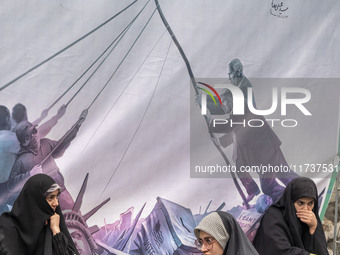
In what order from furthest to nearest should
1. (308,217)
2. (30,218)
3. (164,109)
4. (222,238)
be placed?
(164,109), (308,217), (30,218), (222,238)

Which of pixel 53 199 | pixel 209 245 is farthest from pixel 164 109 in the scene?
pixel 209 245

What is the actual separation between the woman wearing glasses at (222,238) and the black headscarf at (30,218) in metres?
0.93

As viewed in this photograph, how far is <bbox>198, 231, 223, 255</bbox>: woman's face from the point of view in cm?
241

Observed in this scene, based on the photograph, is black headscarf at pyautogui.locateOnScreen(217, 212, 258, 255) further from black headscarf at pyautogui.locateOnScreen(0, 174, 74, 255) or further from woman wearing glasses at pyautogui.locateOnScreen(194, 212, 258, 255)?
black headscarf at pyautogui.locateOnScreen(0, 174, 74, 255)

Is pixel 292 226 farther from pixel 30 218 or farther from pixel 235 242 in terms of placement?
pixel 30 218

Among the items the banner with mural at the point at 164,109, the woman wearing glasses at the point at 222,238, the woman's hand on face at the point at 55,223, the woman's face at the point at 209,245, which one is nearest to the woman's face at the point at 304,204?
the banner with mural at the point at 164,109

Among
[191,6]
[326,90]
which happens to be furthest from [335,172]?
[191,6]

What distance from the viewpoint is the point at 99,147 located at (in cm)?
325

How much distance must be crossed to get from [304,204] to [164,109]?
997mm

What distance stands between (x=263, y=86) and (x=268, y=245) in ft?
3.16

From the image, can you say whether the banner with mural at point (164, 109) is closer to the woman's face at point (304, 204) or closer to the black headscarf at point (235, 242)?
the woman's face at point (304, 204)

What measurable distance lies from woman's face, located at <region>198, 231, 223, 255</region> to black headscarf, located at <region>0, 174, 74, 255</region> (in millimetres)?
946

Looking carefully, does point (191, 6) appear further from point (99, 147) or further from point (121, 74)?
point (99, 147)

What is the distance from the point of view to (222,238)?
7.93ft
